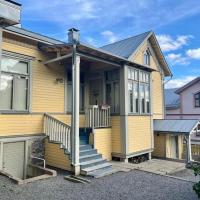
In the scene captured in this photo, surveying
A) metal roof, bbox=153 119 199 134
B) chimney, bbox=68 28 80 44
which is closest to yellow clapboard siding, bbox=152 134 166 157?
metal roof, bbox=153 119 199 134

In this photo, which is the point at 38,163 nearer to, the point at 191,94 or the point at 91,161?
the point at 91,161

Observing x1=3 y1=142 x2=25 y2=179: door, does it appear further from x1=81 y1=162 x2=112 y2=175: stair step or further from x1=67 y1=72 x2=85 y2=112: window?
x1=67 y1=72 x2=85 y2=112: window

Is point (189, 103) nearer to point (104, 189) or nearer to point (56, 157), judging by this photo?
point (56, 157)

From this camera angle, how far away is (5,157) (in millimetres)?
8672

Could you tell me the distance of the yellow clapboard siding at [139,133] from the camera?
37.1ft

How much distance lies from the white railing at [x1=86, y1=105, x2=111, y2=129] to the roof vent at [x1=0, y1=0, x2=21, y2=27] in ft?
16.1

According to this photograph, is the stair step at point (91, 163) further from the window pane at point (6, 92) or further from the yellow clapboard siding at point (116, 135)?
the window pane at point (6, 92)

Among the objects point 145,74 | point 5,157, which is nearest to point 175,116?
point 145,74

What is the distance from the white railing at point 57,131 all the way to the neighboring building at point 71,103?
0.01m

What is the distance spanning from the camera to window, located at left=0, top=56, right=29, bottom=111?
8.66m

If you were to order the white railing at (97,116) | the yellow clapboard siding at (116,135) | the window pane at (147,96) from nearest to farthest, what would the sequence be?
the white railing at (97,116)
the yellow clapboard siding at (116,135)
the window pane at (147,96)

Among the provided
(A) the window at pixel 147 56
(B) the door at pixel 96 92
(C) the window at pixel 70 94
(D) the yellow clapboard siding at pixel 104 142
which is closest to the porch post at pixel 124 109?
(D) the yellow clapboard siding at pixel 104 142

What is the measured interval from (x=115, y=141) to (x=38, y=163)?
3.67 m

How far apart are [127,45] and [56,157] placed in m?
7.80
